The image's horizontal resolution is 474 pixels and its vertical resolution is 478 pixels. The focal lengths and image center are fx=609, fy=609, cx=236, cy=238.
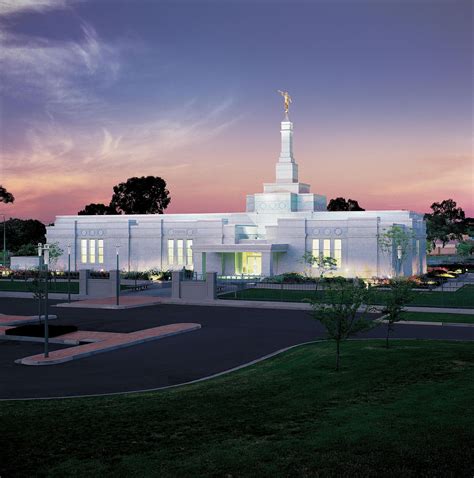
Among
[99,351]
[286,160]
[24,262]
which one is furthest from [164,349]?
[24,262]

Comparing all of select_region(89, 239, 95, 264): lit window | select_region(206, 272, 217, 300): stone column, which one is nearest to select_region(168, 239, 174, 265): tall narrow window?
select_region(89, 239, 95, 264): lit window

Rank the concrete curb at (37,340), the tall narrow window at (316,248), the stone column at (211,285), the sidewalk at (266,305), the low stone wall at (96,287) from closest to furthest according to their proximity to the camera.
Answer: the concrete curb at (37,340) < the sidewalk at (266,305) < the stone column at (211,285) < the low stone wall at (96,287) < the tall narrow window at (316,248)

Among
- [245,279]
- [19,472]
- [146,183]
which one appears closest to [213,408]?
[19,472]

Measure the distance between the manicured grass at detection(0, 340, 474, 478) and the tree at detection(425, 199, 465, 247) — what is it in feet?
405

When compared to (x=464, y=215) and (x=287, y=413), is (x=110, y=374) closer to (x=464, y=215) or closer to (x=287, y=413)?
(x=287, y=413)

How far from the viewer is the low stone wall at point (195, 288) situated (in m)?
43.8

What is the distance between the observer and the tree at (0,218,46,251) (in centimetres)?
11581

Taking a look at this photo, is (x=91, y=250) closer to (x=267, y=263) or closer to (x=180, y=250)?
(x=180, y=250)

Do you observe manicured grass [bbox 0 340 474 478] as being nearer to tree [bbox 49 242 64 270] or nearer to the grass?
the grass

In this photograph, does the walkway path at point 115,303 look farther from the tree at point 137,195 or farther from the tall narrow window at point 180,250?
the tree at point 137,195

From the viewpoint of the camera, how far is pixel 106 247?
68.2m

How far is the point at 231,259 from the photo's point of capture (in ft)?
205

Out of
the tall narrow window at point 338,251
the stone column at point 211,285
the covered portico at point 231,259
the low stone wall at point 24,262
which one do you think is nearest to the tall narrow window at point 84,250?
the low stone wall at point 24,262

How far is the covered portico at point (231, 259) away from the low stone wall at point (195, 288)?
49.5 ft
